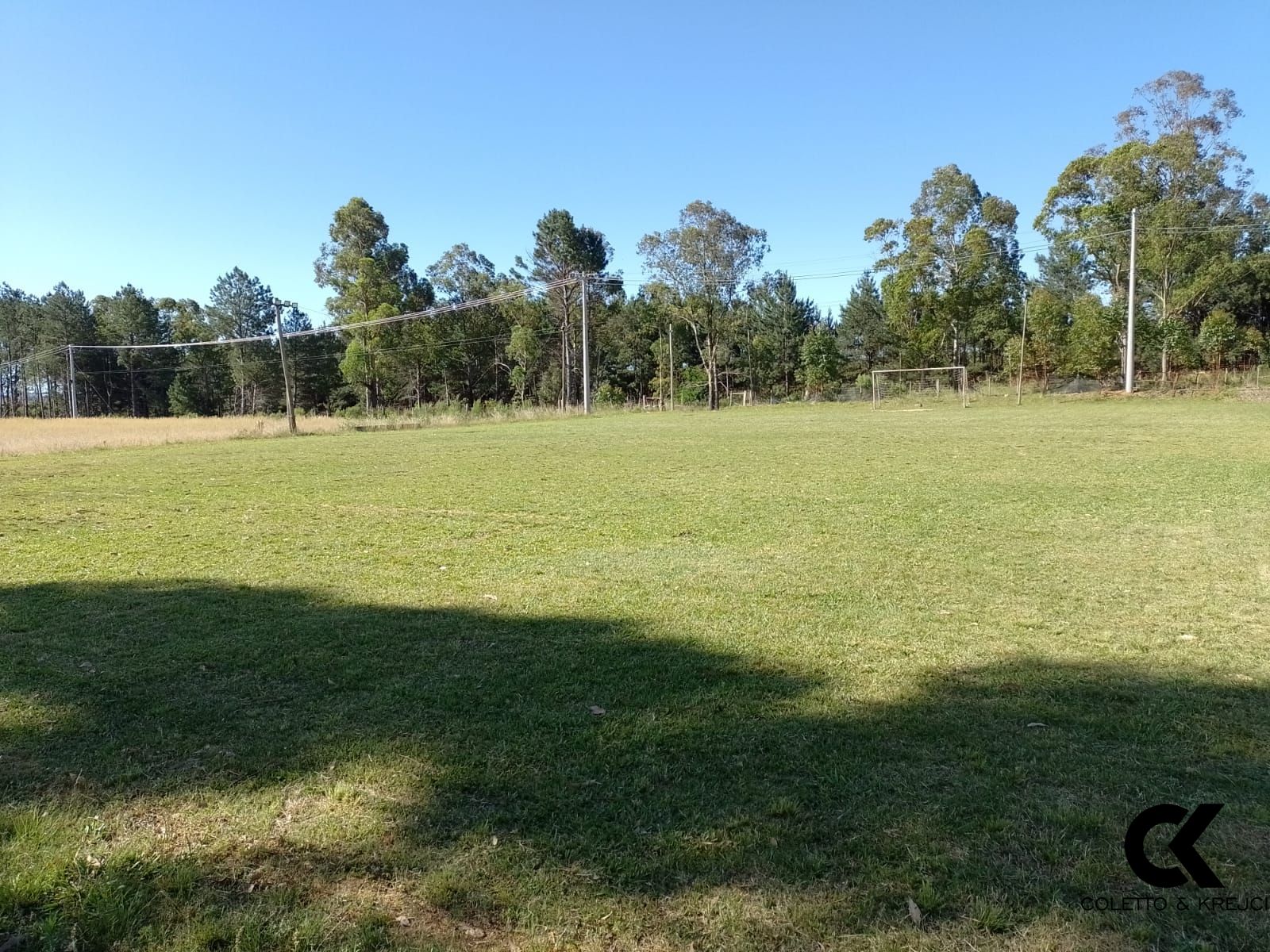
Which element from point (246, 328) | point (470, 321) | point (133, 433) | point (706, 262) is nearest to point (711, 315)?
point (706, 262)

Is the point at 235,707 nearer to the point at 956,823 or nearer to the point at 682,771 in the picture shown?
the point at 682,771

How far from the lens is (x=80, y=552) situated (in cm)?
720

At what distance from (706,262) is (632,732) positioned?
52980 mm

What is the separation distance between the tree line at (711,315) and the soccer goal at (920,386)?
1.74 meters

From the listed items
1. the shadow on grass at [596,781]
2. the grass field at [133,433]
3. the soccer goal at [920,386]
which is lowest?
the shadow on grass at [596,781]

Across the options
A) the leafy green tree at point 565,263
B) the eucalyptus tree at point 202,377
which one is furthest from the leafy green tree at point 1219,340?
the eucalyptus tree at point 202,377

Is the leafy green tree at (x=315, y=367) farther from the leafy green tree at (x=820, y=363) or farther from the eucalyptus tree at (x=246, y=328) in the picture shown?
the leafy green tree at (x=820, y=363)

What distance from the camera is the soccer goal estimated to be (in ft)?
144

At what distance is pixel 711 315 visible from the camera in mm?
53688

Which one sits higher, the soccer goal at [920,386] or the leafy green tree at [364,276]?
the leafy green tree at [364,276]

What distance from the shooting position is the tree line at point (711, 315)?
4122 centimetres

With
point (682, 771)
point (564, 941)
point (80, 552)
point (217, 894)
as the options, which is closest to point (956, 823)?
point (682, 771)

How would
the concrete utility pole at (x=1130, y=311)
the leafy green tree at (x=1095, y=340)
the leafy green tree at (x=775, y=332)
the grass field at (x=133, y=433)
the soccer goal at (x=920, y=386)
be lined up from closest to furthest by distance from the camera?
the grass field at (x=133, y=433), the concrete utility pole at (x=1130, y=311), the leafy green tree at (x=1095, y=340), the soccer goal at (x=920, y=386), the leafy green tree at (x=775, y=332)

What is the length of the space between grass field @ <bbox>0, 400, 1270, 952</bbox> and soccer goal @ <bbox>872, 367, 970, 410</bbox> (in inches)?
1479
